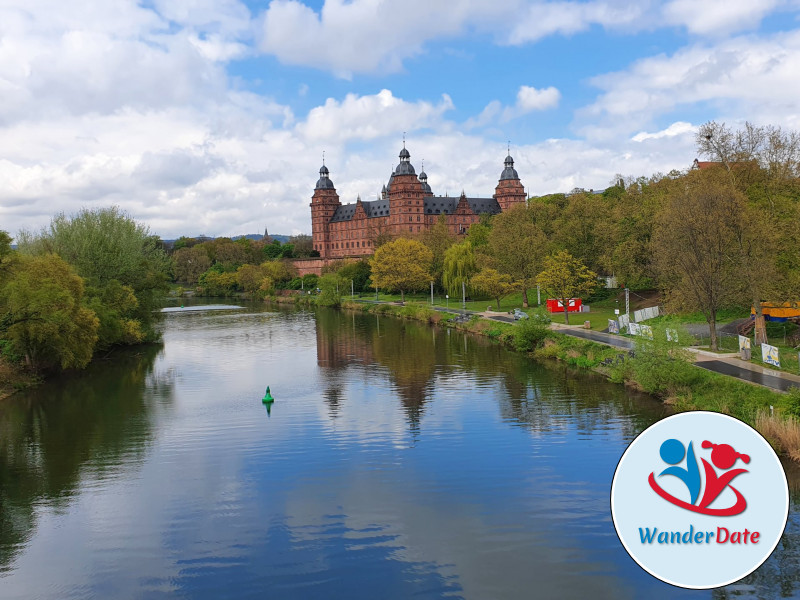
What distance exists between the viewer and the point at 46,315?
33656mm

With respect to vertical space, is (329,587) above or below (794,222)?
below

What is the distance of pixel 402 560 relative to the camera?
49.4ft

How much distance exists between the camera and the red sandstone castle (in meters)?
143

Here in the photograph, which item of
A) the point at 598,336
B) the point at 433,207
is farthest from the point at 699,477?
the point at 433,207

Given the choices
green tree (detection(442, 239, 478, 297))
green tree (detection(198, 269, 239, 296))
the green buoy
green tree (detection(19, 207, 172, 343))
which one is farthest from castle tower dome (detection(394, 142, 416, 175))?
the green buoy

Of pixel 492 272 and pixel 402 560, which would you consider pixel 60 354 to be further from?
pixel 492 272

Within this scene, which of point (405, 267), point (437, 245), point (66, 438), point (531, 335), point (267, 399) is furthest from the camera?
point (437, 245)

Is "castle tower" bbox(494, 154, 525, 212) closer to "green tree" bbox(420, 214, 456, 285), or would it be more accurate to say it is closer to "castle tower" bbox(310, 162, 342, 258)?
"castle tower" bbox(310, 162, 342, 258)

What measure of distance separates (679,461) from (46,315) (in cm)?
3320

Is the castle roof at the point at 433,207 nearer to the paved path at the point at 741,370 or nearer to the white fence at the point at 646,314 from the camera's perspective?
the white fence at the point at 646,314

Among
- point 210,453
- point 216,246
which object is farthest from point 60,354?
point 216,246

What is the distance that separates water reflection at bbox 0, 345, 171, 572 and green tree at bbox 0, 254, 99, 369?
75.4 inches

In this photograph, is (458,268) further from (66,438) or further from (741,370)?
(66,438)

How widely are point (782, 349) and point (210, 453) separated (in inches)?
1014
